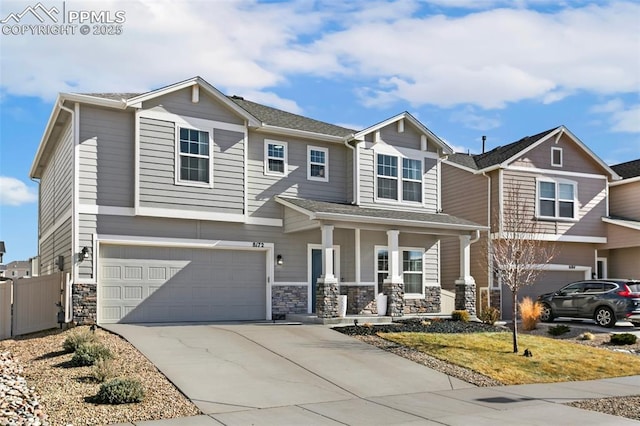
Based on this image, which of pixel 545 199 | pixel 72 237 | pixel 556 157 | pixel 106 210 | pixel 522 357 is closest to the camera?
pixel 522 357

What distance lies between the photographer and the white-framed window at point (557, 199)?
88.6 feet

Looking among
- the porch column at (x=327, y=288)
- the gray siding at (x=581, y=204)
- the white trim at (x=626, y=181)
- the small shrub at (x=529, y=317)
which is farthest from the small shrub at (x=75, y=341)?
the white trim at (x=626, y=181)

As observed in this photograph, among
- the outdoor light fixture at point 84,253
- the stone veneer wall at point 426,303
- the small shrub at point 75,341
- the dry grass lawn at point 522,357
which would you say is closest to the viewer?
the small shrub at point 75,341


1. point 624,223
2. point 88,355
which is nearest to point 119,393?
point 88,355

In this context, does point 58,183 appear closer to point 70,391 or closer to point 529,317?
point 70,391

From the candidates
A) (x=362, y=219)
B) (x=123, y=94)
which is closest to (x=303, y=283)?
(x=362, y=219)

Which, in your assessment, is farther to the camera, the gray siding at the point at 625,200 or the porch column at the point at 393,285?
the gray siding at the point at 625,200

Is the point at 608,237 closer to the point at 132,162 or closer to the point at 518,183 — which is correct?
the point at 518,183

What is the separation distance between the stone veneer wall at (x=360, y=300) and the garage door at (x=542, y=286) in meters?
6.97

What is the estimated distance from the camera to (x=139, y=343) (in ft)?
47.6

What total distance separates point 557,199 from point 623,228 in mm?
3111

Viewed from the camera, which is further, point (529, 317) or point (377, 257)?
point (377, 257)

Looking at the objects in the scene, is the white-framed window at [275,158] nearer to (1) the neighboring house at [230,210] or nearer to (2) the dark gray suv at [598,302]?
(1) the neighboring house at [230,210]

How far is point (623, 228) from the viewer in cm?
2745
